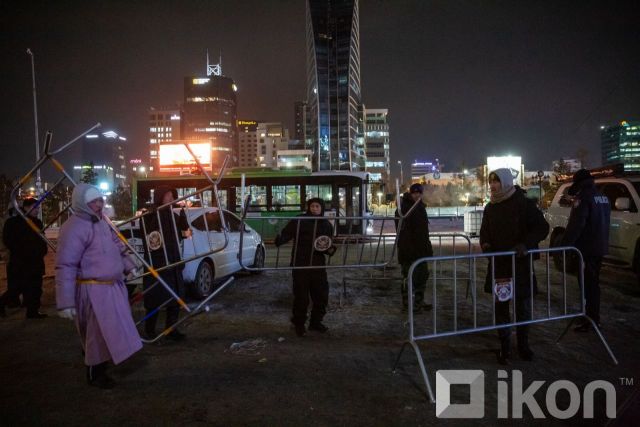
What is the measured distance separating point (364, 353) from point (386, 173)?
449ft

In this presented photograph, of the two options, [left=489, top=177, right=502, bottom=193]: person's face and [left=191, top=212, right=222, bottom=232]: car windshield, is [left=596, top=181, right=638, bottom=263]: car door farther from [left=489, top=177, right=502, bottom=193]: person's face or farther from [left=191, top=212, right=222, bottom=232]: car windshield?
[left=191, top=212, right=222, bottom=232]: car windshield

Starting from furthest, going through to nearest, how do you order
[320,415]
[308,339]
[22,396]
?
1. [308,339]
2. [22,396]
3. [320,415]

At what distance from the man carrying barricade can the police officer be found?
206 inches

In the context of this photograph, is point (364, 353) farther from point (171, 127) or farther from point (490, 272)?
point (171, 127)

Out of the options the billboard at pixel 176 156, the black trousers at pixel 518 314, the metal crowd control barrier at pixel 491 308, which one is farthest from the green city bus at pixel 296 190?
the black trousers at pixel 518 314

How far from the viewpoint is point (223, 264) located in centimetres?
912

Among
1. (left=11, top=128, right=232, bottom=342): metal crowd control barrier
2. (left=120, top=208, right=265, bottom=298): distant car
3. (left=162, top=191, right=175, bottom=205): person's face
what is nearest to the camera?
(left=11, top=128, right=232, bottom=342): metal crowd control barrier

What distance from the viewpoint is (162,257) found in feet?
19.2

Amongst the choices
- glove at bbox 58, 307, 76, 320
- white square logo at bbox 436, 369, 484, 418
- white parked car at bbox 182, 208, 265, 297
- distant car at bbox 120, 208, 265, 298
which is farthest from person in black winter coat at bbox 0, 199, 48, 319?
white square logo at bbox 436, 369, 484, 418

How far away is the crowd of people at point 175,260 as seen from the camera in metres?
4.10

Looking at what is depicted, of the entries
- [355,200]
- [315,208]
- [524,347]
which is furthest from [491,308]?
[355,200]

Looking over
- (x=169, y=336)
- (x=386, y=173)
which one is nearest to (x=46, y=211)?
(x=169, y=336)

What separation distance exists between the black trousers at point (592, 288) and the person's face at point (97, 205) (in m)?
5.78

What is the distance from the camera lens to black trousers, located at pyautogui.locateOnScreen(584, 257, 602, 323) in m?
5.59
